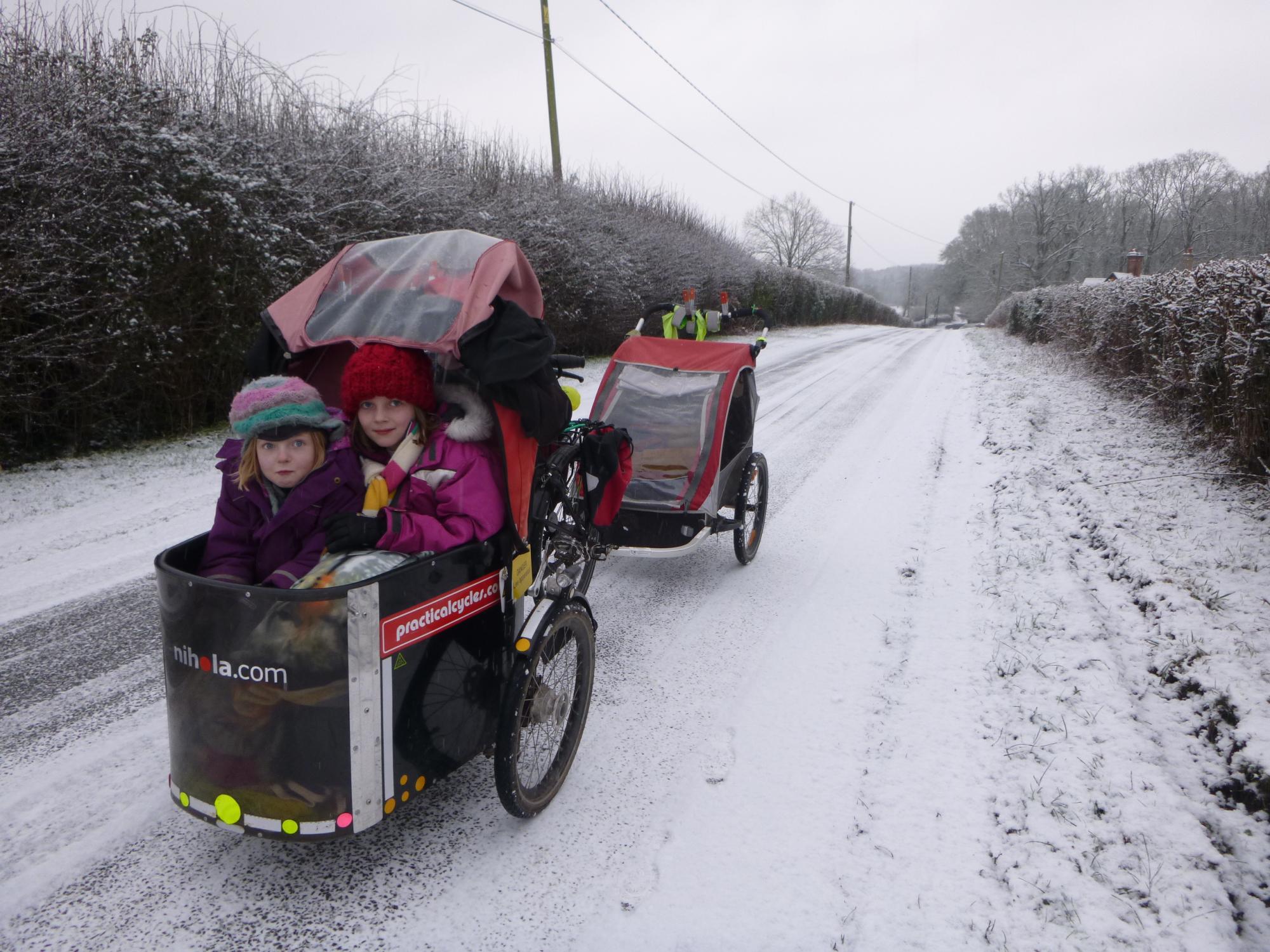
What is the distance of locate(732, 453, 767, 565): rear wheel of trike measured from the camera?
5012mm

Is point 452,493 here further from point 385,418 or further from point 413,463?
point 385,418

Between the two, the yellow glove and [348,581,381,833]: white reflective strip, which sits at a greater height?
the yellow glove

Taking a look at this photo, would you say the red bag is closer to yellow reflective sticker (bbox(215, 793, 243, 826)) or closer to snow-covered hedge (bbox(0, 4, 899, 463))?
yellow reflective sticker (bbox(215, 793, 243, 826))

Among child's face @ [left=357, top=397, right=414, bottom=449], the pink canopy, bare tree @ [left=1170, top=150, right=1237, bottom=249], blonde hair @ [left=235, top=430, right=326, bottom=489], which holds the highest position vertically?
bare tree @ [left=1170, top=150, right=1237, bottom=249]

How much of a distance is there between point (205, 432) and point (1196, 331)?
9621mm

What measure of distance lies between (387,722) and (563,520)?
160cm

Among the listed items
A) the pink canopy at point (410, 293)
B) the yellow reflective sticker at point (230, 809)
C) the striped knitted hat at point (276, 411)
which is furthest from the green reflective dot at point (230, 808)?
the pink canopy at point (410, 293)

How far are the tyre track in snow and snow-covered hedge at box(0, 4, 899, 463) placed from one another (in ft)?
14.2

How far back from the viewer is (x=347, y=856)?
2.44m

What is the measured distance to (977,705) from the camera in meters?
3.36

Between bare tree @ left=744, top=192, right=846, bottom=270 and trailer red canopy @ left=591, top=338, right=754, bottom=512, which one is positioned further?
bare tree @ left=744, top=192, right=846, bottom=270

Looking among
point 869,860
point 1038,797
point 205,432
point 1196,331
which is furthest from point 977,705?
point 205,432

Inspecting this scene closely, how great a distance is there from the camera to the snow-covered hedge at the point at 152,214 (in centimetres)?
631

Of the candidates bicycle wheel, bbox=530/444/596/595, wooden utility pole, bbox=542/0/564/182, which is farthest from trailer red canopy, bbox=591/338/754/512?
wooden utility pole, bbox=542/0/564/182
